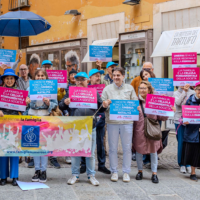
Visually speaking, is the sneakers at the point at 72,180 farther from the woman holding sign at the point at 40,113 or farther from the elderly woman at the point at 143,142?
the elderly woman at the point at 143,142

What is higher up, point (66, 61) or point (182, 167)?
point (66, 61)

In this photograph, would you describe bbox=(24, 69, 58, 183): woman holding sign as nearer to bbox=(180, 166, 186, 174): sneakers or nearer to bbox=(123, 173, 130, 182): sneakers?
bbox=(123, 173, 130, 182): sneakers

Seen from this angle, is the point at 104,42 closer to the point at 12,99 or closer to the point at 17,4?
the point at 17,4

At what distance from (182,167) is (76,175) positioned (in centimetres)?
219

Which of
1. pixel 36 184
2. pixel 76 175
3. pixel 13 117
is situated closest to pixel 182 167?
pixel 76 175

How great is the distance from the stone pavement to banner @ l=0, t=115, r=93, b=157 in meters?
0.53

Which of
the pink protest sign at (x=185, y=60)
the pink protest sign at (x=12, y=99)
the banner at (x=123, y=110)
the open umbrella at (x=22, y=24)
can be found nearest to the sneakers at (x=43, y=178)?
the pink protest sign at (x=12, y=99)

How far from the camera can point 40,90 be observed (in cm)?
544

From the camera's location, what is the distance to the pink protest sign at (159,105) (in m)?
5.64

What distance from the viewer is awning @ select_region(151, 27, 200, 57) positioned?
1003cm

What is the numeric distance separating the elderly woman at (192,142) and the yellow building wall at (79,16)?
6.00 m

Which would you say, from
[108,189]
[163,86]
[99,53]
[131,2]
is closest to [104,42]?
[131,2]

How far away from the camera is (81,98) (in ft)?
17.8

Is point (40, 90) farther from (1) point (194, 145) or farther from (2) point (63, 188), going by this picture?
(1) point (194, 145)
